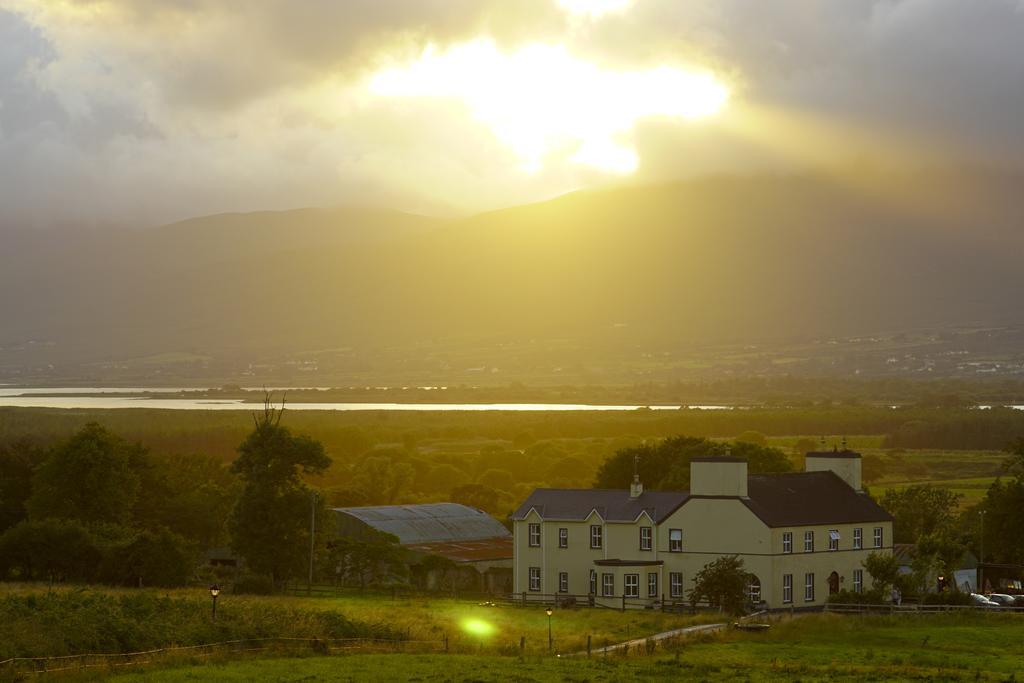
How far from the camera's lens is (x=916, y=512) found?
92250 mm

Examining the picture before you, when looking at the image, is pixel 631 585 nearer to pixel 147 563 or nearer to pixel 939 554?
pixel 939 554

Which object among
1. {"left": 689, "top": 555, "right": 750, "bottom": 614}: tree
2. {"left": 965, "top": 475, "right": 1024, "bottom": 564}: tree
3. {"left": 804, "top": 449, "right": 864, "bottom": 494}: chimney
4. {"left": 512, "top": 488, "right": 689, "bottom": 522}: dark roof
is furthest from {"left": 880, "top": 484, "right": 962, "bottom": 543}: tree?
{"left": 689, "top": 555, "right": 750, "bottom": 614}: tree

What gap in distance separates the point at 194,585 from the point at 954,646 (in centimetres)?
3413

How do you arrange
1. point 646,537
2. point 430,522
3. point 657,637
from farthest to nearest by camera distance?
point 430,522 < point 646,537 < point 657,637

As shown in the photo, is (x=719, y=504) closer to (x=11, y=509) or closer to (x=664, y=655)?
(x=664, y=655)

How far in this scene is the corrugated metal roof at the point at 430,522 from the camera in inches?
3629

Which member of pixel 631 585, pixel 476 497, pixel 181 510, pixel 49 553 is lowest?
pixel 631 585

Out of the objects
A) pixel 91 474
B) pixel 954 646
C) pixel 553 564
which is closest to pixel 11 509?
pixel 91 474

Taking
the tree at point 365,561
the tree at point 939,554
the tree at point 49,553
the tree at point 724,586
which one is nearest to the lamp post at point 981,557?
the tree at point 939,554

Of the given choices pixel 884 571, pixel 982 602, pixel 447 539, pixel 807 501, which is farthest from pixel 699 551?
pixel 447 539

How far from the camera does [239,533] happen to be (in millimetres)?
75938

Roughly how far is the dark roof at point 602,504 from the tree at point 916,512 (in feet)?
62.2

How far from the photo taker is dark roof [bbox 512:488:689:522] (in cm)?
7619

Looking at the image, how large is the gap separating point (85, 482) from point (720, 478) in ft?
105
